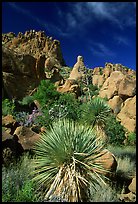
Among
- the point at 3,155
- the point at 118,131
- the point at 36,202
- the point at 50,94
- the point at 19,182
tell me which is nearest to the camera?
the point at 36,202

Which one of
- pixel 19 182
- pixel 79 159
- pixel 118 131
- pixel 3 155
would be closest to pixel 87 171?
pixel 79 159

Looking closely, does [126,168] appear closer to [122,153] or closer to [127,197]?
[127,197]

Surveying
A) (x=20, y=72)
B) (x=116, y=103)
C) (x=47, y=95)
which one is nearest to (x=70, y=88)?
(x=20, y=72)

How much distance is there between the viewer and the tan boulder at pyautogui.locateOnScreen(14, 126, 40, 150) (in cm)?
940

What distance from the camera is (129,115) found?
882 inches

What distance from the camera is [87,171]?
648cm

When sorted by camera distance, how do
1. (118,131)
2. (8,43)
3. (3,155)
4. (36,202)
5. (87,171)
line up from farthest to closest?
(8,43) → (118,131) → (3,155) → (87,171) → (36,202)

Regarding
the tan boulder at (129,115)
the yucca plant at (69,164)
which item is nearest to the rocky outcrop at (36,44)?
the tan boulder at (129,115)

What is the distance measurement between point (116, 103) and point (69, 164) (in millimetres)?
18129

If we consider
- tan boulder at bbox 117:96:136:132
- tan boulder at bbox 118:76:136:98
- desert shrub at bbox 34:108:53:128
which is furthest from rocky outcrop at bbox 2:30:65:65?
desert shrub at bbox 34:108:53:128

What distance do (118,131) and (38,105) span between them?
681 cm

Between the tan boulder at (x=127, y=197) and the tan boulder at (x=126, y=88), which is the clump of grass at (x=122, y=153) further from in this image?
the tan boulder at (x=126, y=88)

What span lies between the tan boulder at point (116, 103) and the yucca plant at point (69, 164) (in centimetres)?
1664

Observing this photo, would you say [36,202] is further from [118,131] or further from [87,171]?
[118,131]
